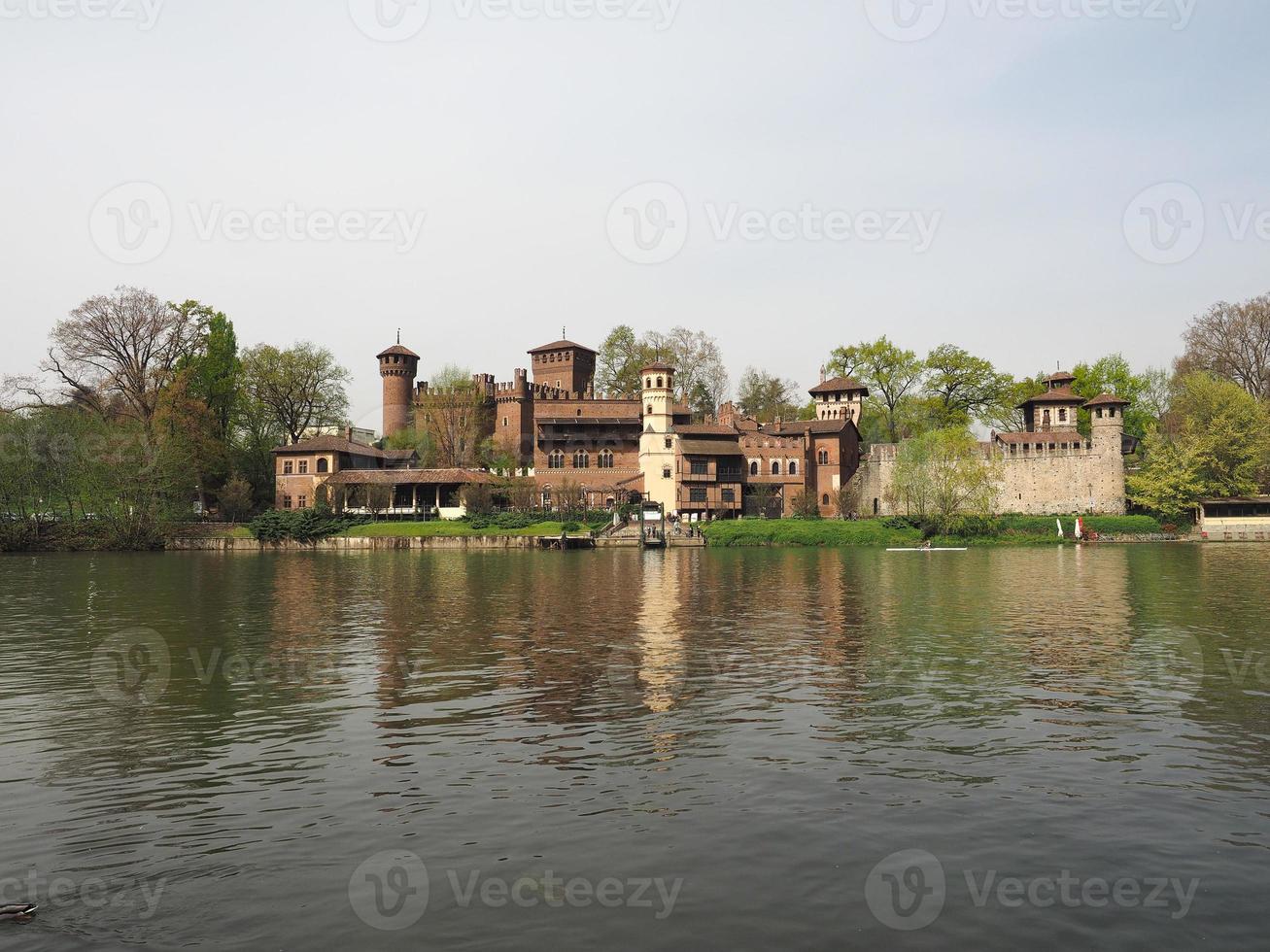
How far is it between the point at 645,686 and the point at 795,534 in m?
53.1

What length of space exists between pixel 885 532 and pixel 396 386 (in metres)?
56.2

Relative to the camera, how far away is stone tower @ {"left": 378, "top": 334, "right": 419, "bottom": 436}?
99.6 metres

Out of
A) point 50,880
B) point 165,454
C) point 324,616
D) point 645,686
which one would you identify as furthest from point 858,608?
point 165,454

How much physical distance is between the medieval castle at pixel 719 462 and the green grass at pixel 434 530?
3.90m

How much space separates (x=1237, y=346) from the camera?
80.8 m

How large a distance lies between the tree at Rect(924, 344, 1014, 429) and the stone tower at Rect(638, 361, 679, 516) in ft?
84.9

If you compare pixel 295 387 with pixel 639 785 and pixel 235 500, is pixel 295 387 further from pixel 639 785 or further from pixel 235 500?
pixel 639 785

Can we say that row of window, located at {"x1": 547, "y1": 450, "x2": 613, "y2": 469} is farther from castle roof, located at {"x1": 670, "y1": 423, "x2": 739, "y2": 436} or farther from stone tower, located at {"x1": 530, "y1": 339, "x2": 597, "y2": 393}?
stone tower, located at {"x1": 530, "y1": 339, "x2": 597, "y2": 393}

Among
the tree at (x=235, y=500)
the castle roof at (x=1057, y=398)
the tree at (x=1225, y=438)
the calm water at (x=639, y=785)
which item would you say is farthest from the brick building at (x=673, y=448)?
the calm water at (x=639, y=785)

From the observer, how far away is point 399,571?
45312mm

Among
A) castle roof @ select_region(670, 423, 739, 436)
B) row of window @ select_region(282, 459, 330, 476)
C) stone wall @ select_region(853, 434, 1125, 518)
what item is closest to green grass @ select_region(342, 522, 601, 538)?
row of window @ select_region(282, 459, 330, 476)

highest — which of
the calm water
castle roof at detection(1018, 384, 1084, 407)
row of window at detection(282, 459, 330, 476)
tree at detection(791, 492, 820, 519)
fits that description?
castle roof at detection(1018, 384, 1084, 407)

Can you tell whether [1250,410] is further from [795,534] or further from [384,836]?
[384,836]

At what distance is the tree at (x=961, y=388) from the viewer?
3438 inches
